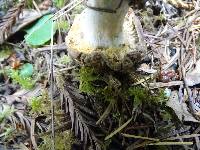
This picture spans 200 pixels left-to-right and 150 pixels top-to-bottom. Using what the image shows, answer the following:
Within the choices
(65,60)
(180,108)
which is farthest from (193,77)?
(65,60)

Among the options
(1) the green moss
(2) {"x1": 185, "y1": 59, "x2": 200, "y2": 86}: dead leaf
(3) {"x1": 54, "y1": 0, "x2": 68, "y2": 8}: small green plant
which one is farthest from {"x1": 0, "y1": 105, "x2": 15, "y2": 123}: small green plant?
(2) {"x1": 185, "y1": 59, "x2": 200, "y2": 86}: dead leaf

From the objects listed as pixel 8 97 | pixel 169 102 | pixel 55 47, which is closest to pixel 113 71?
pixel 169 102

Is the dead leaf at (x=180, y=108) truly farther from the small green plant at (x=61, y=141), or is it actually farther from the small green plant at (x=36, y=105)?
the small green plant at (x=36, y=105)

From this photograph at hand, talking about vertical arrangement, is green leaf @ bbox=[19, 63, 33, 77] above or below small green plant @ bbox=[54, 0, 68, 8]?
below

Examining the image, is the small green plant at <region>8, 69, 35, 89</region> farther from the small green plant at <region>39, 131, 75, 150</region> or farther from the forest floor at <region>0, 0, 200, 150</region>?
the small green plant at <region>39, 131, 75, 150</region>

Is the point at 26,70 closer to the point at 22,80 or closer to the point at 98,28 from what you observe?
the point at 22,80

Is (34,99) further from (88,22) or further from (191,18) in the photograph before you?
(191,18)

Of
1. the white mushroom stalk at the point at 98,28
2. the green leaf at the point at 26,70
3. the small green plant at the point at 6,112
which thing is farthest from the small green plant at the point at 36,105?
the white mushroom stalk at the point at 98,28

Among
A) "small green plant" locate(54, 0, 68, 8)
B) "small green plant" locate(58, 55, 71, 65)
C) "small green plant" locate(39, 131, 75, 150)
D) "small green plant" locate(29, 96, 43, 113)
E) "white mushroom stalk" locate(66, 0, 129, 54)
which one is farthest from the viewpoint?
Answer: "small green plant" locate(54, 0, 68, 8)

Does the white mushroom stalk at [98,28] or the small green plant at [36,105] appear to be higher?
the white mushroom stalk at [98,28]
